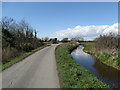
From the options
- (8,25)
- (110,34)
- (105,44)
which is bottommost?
(105,44)

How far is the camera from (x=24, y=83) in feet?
28.1

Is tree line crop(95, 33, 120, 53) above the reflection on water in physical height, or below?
above

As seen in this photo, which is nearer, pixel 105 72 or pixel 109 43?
pixel 105 72

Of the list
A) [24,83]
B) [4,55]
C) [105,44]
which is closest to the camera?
[24,83]

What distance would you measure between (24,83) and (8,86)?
0.90 meters

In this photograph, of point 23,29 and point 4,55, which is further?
point 23,29

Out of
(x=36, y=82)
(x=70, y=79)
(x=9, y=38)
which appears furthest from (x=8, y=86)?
(x=9, y=38)

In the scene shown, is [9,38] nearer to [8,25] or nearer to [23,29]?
[8,25]

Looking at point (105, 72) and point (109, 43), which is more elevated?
point (109, 43)

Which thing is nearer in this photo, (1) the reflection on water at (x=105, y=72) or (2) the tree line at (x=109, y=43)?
(1) the reflection on water at (x=105, y=72)

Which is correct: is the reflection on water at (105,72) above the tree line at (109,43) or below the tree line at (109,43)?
below

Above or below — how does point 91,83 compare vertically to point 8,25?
below

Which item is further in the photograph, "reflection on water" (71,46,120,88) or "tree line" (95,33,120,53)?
"tree line" (95,33,120,53)

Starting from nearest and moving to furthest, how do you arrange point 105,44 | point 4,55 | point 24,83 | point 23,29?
point 24,83 < point 4,55 < point 105,44 < point 23,29
